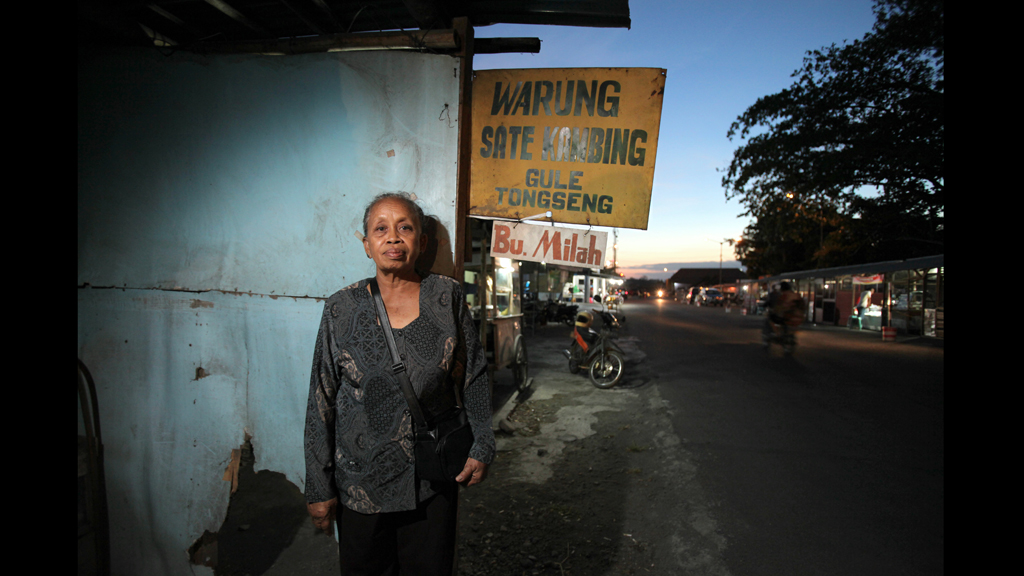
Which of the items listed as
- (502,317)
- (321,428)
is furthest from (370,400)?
(502,317)

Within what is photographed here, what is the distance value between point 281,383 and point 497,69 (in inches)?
86.1

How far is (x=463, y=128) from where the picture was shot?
2.46 metres

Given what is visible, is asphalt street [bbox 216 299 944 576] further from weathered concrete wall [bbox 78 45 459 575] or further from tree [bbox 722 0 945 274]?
tree [bbox 722 0 945 274]

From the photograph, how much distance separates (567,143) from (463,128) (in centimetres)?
61

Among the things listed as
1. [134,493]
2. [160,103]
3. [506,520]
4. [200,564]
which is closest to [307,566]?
[200,564]

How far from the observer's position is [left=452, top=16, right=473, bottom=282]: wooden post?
2.38 metres

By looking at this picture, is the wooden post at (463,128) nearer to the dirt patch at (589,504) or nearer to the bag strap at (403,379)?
the bag strap at (403,379)

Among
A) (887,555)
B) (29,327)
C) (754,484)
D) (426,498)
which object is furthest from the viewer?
(754,484)

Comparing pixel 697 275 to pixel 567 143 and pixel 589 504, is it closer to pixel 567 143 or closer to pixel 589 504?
pixel 589 504

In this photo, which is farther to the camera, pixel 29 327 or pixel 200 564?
pixel 200 564

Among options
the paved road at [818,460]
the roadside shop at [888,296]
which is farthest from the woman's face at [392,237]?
the roadside shop at [888,296]

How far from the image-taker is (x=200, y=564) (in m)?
2.65

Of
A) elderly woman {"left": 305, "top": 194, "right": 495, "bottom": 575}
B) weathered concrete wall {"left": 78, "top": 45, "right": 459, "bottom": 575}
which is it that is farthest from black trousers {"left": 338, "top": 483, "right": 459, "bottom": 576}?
weathered concrete wall {"left": 78, "top": 45, "right": 459, "bottom": 575}

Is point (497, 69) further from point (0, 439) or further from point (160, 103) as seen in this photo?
point (0, 439)
